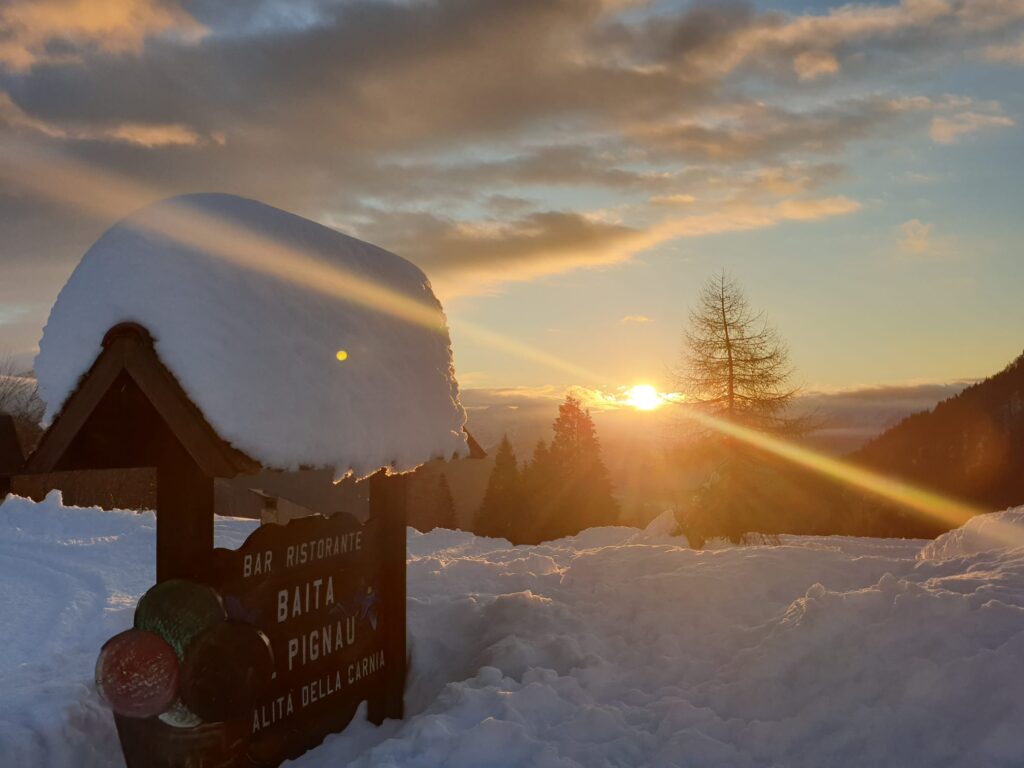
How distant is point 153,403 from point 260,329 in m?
0.80

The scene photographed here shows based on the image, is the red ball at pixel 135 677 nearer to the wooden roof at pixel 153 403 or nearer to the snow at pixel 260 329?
the wooden roof at pixel 153 403

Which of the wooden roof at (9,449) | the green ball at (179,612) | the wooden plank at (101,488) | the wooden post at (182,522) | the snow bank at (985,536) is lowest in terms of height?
the wooden plank at (101,488)

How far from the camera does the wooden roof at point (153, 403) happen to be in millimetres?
4504

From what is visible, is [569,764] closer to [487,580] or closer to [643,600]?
[643,600]

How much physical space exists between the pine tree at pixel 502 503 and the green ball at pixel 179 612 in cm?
3403

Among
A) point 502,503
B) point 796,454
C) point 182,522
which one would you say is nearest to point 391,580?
point 182,522

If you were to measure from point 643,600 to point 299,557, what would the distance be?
387 cm

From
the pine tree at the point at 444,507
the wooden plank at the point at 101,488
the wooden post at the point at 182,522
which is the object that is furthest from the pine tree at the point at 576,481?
the wooden post at the point at 182,522

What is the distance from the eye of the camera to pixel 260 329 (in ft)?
16.4

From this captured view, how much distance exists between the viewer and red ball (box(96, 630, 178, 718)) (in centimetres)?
454

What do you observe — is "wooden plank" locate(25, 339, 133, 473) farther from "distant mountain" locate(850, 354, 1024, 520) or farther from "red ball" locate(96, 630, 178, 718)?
"distant mountain" locate(850, 354, 1024, 520)

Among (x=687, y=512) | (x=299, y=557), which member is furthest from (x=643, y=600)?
(x=687, y=512)

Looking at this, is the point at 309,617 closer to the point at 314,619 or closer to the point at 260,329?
the point at 314,619

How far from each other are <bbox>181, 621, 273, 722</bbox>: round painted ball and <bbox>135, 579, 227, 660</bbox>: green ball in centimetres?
12
